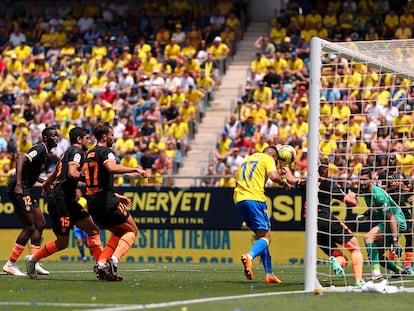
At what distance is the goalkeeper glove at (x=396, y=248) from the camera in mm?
17141

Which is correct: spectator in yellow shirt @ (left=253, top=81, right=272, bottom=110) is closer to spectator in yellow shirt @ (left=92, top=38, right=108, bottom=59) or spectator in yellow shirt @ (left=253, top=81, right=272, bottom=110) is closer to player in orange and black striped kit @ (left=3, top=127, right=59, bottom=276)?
spectator in yellow shirt @ (left=92, top=38, right=108, bottom=59)

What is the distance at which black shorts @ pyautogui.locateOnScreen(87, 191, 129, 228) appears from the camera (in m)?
14.8

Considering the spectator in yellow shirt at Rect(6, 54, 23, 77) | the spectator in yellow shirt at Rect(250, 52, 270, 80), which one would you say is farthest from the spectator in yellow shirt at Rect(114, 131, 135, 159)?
the spectator in yellow shirt at Rect(6, 54, 23, 77)

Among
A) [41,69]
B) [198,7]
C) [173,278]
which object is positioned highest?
[198,7]

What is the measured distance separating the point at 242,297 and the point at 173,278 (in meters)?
3.99

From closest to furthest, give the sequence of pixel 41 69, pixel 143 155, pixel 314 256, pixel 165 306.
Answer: pixel 165 306 → pixel 314 256 → pixel 143 155 → pixel 41 69

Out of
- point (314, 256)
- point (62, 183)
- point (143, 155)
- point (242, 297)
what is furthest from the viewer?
point (143, 155)

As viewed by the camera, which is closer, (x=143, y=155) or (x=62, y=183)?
(x=62, y=183)

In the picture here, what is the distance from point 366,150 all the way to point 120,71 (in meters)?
12.1

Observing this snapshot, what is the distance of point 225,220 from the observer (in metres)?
25.7

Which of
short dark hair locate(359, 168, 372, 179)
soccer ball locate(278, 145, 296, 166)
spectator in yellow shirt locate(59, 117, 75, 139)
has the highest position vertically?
spectator in yellow shirt locate(59, 117, 75, 139)

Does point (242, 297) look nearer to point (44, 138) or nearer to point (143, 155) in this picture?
point (44, 138)

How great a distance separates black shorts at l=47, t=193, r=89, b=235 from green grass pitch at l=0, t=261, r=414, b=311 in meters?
0.75

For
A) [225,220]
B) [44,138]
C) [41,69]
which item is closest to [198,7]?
[41,69]
